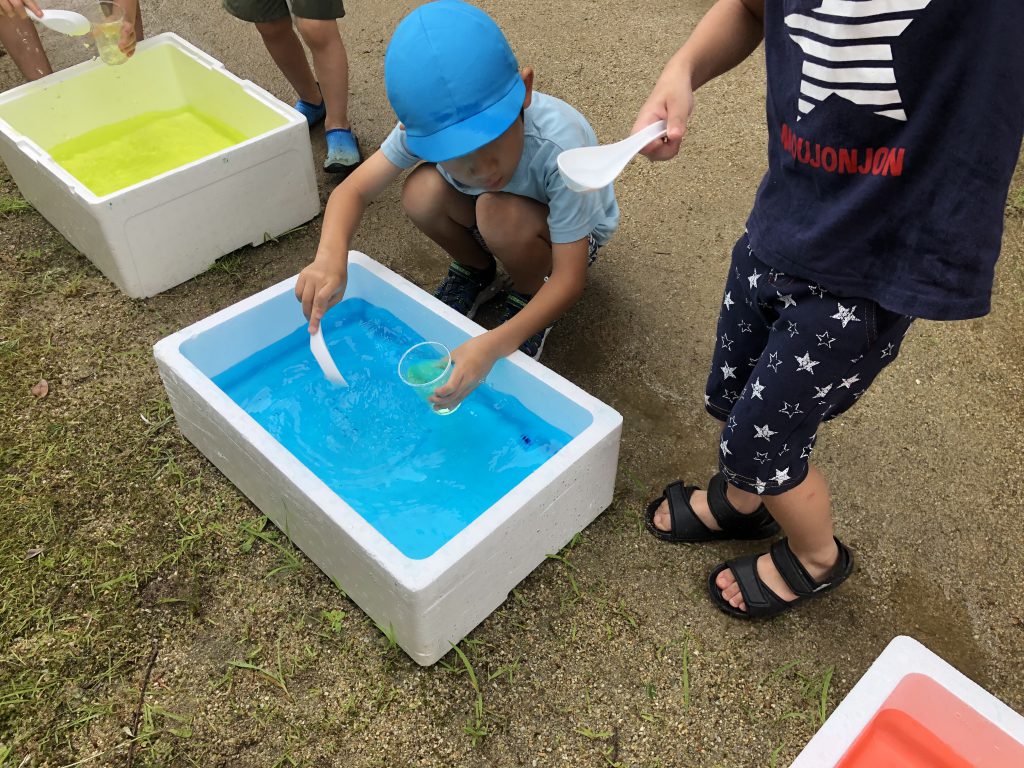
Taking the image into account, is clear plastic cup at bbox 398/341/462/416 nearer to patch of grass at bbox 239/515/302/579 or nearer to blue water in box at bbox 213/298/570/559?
blue water in box at bbox 213/298/570/559

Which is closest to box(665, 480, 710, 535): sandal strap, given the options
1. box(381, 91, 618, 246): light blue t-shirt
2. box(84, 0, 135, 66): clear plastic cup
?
box(381, 91, 618, 246): light blue t-shirt

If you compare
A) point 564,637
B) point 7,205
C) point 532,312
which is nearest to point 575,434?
point 532,312

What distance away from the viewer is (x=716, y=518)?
5.04ft

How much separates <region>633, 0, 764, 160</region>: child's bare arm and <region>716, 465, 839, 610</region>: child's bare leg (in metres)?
0.55

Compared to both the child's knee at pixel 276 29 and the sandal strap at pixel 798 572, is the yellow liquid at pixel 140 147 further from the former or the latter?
the sandal strap at pixel 798 572

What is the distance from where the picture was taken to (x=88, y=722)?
132 cm

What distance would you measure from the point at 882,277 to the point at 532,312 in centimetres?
68

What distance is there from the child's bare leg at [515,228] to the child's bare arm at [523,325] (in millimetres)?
115

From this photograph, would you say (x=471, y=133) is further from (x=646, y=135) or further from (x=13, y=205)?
(x=13, y=205)

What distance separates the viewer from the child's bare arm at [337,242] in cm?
159

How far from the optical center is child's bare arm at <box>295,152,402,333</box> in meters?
1.59

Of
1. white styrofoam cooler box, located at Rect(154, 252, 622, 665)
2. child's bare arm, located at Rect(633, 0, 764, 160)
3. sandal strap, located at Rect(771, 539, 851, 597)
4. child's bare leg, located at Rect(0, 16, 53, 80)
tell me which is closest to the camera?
child's bare arm, located at Rect(633, 0, 764, 160)

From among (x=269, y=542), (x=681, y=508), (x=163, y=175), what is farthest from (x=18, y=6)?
(x=681, y=508)

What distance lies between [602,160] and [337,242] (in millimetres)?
686
